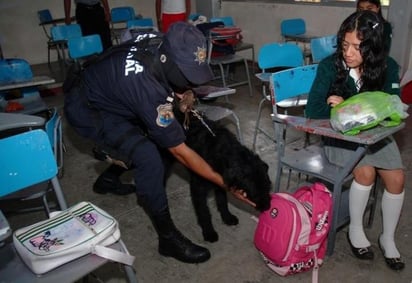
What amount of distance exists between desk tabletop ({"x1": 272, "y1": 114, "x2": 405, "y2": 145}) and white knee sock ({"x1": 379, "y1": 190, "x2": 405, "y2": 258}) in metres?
0.39

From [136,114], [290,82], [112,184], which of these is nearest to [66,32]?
[112,184]

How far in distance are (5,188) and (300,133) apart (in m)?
2.54

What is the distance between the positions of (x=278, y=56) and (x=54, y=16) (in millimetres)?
4562

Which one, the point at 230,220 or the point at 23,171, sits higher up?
the point at 23,171

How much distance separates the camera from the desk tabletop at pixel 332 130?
1.30 metres

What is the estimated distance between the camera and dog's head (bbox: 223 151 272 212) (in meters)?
1.45

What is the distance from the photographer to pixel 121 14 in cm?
609

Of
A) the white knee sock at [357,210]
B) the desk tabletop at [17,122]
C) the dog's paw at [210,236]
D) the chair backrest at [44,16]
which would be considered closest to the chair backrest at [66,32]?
the chair backrest at [44,16]

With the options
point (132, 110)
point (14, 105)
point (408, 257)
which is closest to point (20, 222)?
point (14, 105)

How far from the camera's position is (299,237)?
5.16ft

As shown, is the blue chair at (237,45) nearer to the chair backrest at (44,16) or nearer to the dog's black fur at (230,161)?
the chair backrest at (44,16)

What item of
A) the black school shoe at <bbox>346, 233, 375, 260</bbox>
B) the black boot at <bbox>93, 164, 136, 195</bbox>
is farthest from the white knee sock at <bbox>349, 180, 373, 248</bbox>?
the black boot at <bbox>93, 164, 136, 195</bbox>

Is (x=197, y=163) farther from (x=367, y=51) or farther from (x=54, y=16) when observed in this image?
(x=54, y=16)

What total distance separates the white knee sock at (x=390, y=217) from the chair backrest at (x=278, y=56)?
1603 mm
